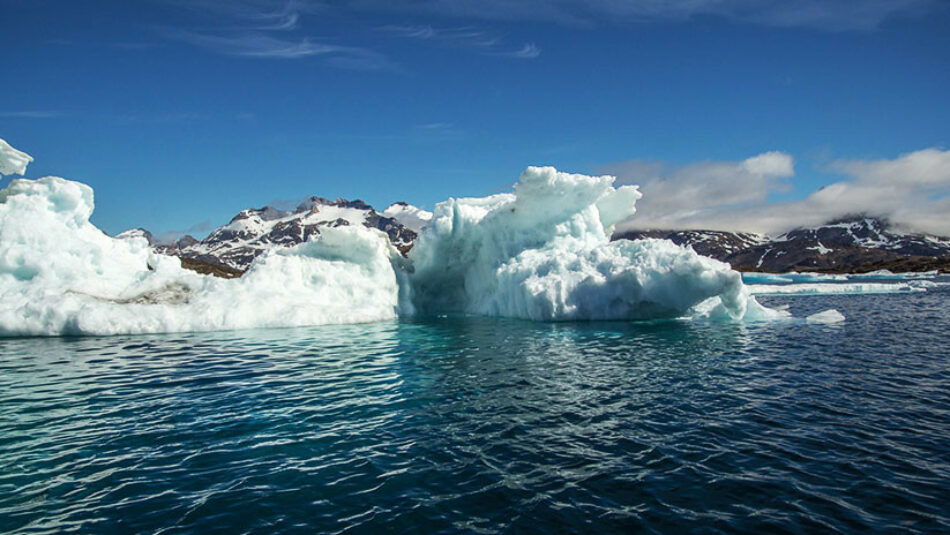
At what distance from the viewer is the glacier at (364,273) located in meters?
26.6

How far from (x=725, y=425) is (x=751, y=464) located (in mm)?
2005

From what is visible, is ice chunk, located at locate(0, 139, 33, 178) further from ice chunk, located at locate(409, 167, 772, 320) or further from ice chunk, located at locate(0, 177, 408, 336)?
ice chunk, located at locate(409, 167, 772, 320)

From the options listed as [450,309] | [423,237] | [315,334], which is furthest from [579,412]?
[450,309]

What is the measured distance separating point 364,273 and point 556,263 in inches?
511

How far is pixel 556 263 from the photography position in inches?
1224

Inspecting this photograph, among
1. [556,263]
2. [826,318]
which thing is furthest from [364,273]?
[826,318]

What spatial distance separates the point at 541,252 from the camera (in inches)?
1344

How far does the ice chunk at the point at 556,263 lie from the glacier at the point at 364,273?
8 cm

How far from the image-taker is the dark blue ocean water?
6801 mm

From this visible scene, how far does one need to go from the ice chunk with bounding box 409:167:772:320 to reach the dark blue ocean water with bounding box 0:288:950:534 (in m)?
8.83

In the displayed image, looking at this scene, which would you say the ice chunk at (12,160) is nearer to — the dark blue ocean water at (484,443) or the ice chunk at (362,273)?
the ice chunk at (362,273)

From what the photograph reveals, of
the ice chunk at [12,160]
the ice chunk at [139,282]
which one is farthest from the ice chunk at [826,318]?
the ice chunk at [12,160]

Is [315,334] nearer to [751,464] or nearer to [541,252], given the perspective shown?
[541,252]

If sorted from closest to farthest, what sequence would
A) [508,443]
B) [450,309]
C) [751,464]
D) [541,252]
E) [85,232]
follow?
[751,464] → [508,443] → [85,232] → [541,252] → [450,309]
